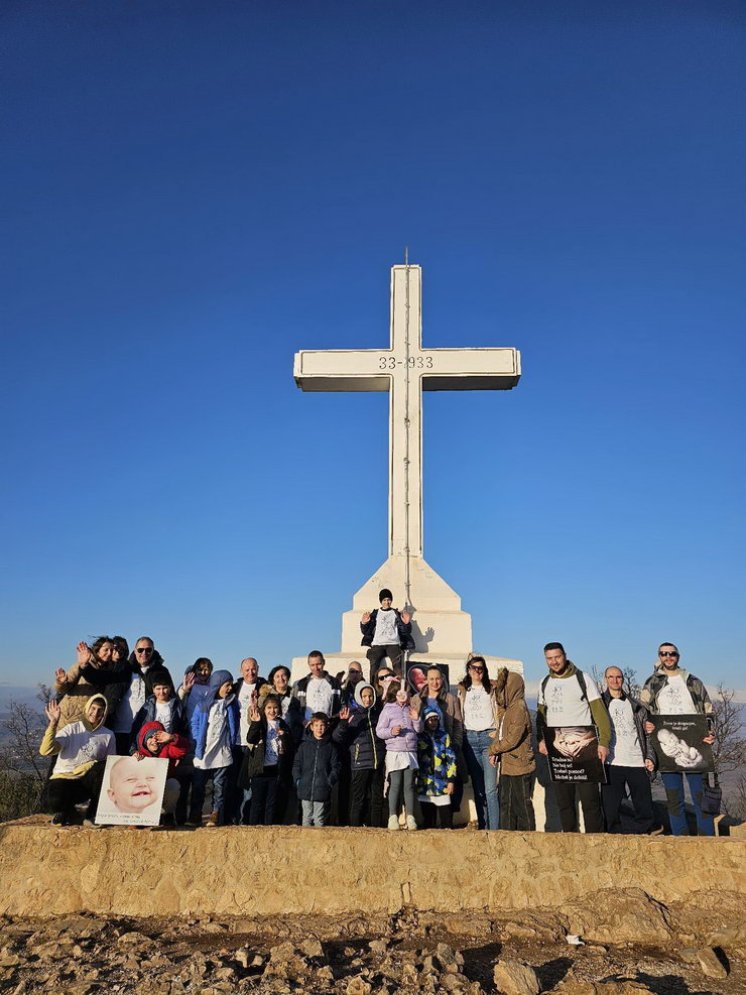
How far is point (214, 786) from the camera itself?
5.85 metres

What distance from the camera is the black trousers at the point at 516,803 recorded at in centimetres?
550

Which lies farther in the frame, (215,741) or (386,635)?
(386,635)

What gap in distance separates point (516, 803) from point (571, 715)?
867mm

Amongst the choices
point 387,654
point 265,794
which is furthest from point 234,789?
point 387,654

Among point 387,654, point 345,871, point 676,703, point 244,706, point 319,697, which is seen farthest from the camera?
point 387,654

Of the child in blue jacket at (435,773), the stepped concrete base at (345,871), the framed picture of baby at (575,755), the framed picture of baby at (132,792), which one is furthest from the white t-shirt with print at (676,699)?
the framed picture of baby at (132,792)

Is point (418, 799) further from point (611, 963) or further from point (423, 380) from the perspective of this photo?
point (423, 380)

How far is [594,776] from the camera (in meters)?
5.43

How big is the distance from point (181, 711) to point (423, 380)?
677cm

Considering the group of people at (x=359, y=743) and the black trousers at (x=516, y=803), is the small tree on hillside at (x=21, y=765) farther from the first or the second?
the black trousers at (x=516, y=803)

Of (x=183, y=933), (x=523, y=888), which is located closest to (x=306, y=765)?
(x=183, y=933)

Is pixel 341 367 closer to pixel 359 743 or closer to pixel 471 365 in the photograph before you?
pixel 471 365

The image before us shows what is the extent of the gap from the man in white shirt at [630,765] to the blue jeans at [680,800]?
0.18 metres

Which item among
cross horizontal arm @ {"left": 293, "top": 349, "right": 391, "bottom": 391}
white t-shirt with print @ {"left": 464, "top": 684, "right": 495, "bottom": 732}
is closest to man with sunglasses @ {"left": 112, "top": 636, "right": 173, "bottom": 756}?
white t-shirt with print @ {"left": 464, "top": 684, "right": 495, "bottom": 732}
